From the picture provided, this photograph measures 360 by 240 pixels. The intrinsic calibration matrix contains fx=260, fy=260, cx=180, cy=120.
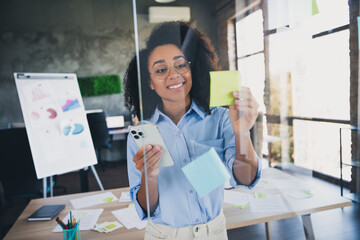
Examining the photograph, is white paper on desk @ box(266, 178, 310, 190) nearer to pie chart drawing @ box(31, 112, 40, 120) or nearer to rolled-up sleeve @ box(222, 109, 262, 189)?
rolled-up sleeve @ box(222, 109, 262, 189)

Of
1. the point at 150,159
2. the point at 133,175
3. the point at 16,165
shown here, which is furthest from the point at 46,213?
the point at 16,165

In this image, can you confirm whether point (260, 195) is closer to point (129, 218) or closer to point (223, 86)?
point (223, 86)

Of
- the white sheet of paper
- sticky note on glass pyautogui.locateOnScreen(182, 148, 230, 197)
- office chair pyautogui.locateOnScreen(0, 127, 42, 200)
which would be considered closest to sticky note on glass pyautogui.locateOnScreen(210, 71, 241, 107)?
sticky note on glass pyautogui.locateOnScreen(182, 148, 230, 197)

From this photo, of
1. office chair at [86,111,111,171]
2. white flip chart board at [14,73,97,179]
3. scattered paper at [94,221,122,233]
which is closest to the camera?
scattered paper at [94,221,122,233]

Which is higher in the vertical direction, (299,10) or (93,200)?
(299,10)

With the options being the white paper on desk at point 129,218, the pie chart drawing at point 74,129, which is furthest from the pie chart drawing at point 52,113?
the white paper on desk at point 129,218

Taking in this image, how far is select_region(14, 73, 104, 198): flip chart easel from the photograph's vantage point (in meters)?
2.12

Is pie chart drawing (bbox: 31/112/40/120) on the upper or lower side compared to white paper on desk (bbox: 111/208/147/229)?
upper

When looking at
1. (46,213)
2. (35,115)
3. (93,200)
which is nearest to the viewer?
(46,213)

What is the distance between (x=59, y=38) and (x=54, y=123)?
12.5 feet

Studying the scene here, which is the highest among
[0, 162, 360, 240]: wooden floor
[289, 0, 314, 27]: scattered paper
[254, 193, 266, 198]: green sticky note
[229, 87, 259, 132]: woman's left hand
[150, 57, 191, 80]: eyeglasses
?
[289, 0, 314, 27]: scattered paper

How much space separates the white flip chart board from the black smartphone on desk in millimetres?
775

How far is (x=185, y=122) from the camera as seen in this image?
1.77 ft

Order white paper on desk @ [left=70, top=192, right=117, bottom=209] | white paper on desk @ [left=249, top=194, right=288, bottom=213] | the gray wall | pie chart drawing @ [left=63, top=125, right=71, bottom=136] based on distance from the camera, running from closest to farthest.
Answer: white paper on desk @ [left=249, top=194, right=288, bottom=213] < white paper on desk @ [left=70, top=192, right=117, bottom=209] < pie chart drawing @ [left=63, top=125, right=71, bottom=136] < the gray wall
